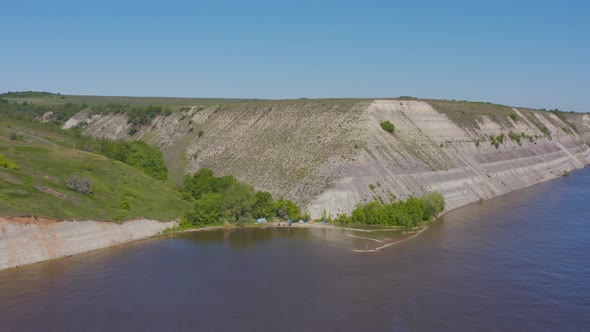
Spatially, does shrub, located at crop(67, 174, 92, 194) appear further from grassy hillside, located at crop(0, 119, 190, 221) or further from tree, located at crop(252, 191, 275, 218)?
tree, located at crop(252, 191, 275, 218)

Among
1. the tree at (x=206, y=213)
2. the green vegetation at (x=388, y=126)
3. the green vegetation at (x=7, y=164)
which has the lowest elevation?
the tree at (x=206, y=213)

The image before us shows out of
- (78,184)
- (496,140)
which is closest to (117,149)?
(78,184)

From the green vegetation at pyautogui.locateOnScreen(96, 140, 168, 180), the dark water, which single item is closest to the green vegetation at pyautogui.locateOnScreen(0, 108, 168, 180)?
the green vegetation at pyautogui.locateOnScreen(96, 140, 168, 180)

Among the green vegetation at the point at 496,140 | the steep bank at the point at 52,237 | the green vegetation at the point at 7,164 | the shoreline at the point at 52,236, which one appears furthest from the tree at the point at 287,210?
the green vegetation at the point at 496,140

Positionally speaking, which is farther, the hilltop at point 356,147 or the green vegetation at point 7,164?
the hilltop at point 356,147

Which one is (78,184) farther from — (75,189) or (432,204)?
(432,204)

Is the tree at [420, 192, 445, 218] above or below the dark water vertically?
above

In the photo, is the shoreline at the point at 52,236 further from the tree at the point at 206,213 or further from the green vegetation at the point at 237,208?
the green vegetation at the point at 237,208

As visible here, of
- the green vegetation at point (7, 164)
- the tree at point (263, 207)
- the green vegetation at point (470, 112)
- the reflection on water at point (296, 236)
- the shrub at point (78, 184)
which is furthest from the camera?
the green vegetation at point (470, 112)
